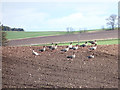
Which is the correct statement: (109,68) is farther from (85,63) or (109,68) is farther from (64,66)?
(64,66)

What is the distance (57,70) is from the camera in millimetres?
9836

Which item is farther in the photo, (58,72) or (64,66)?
(64,66)

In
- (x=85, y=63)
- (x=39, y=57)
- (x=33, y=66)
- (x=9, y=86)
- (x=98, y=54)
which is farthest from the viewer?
(x=98, y=54)

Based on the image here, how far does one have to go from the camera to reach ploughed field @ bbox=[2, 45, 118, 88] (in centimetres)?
829

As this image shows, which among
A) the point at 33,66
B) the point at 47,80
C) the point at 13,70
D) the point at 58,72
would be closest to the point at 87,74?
the point at 58,72

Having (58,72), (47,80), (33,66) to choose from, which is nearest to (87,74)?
(58,72)

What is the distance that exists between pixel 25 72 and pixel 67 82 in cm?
213

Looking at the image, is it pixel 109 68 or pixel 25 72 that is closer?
pixel 25 72

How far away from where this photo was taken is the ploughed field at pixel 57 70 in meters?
8.29

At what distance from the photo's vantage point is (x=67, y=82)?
328 inches

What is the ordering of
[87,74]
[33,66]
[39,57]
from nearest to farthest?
[87,74], [33,66], [39,57]

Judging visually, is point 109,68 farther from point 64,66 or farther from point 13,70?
point 13,70

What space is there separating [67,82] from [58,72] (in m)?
1.29

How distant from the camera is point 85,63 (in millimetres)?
11094
